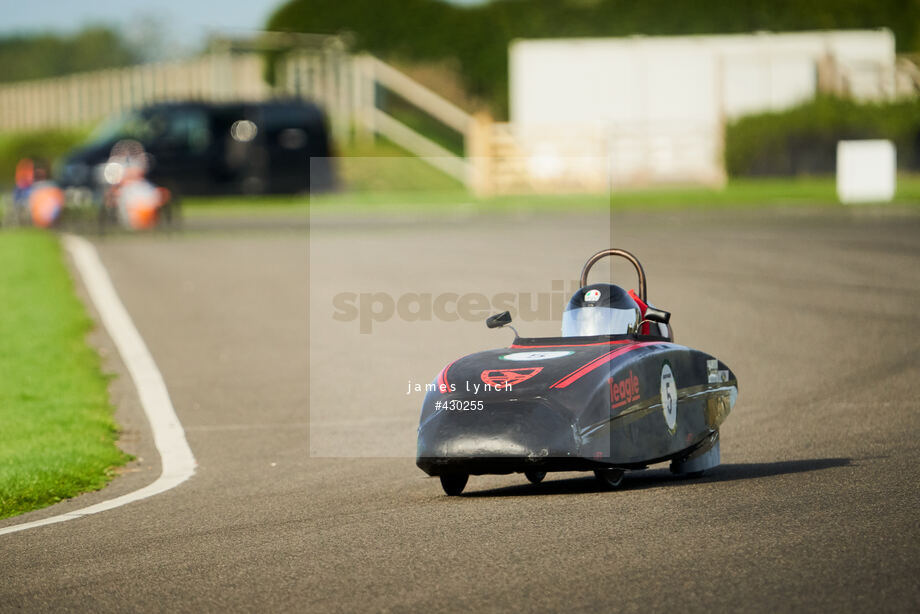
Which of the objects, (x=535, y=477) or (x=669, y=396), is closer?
(x=669, y=396)

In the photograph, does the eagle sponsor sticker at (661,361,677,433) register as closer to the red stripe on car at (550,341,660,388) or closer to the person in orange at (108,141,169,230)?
the red stripe on car at (550,341,660,388)

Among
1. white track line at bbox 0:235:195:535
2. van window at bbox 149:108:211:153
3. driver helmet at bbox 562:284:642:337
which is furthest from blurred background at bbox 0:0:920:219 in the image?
driver helmet at bbox 562:284:642:337

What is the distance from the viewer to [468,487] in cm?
838

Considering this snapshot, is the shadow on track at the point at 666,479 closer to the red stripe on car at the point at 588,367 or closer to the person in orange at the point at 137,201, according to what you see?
the red stripe on car at the point at 588,367

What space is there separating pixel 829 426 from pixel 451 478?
310cm

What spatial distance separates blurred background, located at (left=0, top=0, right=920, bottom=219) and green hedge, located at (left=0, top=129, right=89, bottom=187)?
11 cm

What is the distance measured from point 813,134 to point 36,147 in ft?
83.6

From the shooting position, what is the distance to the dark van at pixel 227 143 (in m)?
34.5

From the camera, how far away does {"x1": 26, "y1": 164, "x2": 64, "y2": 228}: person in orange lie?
28797 mm

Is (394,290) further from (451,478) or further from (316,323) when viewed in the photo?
(451,478)

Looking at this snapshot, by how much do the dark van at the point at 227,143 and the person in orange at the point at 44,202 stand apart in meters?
3.83

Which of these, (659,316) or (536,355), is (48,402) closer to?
(536,355)

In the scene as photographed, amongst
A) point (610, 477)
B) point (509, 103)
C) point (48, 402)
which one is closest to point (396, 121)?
point (509, 103)

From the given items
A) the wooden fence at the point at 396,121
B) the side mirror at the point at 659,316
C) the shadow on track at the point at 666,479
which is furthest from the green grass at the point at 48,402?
the wooden fence at the point at 396,121
